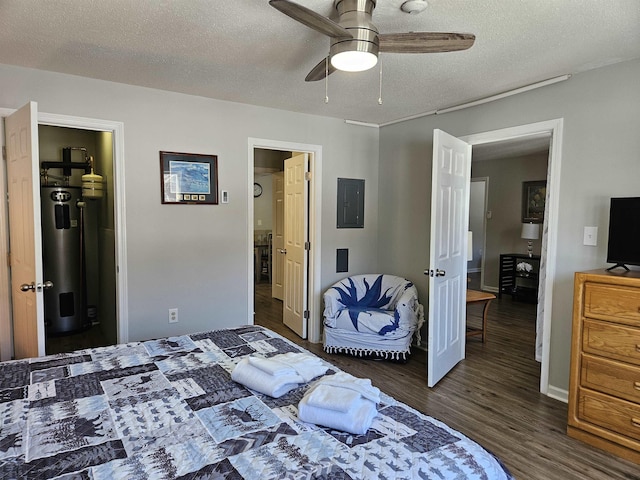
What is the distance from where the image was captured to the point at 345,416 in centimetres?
136

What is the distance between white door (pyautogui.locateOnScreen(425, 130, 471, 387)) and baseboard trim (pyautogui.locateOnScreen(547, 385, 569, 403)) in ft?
2.53

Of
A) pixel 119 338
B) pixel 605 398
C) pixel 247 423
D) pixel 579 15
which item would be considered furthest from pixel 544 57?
pixel 119 338

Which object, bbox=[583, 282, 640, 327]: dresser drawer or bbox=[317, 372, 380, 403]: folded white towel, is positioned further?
bbox=[583, 282, 640, 327]: dresser drawer

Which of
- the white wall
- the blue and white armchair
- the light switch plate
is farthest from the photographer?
the blue and white armchair

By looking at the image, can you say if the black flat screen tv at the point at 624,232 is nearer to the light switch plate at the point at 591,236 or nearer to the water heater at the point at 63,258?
the light switch plate at the point at 591,236

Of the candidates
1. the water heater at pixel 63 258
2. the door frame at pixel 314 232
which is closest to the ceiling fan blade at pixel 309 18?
the door frame at pixel 314 232

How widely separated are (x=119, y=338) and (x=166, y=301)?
45cm

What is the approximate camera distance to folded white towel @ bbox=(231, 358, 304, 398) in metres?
1.61

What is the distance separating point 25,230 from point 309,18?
224 cm

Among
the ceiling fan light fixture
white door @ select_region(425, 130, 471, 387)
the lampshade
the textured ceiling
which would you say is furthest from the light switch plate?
the lampshade

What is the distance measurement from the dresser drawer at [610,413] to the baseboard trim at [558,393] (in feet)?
1.64

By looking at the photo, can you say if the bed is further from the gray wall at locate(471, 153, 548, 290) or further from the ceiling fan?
the gray wall at locate(471, 153, 548, 290)

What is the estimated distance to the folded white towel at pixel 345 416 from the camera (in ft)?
4.39

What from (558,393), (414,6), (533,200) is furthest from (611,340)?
(533,200)
